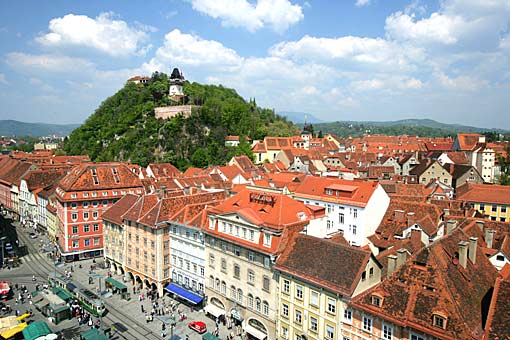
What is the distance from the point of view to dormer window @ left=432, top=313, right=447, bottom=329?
26.3 metres

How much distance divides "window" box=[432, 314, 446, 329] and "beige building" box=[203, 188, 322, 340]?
51.6 ft

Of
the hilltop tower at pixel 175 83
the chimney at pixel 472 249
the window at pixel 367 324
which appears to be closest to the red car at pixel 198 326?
the window at pixel 367 324

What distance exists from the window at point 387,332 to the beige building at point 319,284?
3070mm

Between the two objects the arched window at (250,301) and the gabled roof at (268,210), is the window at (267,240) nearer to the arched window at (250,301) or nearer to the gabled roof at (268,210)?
the gabled roof at (268,210)

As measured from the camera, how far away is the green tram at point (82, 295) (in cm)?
4945

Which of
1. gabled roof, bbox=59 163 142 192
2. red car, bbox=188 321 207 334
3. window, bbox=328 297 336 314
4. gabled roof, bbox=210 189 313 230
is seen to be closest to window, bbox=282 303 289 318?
window, bbox=328 297 336 314

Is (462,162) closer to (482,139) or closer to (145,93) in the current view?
(482,139)

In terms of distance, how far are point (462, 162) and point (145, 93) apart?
118m

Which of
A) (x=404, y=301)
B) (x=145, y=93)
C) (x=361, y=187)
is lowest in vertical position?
(x=404, y=301)

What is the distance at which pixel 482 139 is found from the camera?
119 m

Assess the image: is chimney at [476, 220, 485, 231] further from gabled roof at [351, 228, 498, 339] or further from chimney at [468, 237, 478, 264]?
chimney at [468, 237, 478, 264]

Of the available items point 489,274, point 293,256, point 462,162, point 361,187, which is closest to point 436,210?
point 361,187

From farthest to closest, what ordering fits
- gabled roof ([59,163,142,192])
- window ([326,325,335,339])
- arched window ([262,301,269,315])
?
gabled roof ([59,163,142,192]) < arched window ([262,301,269,315]) < window ([326,325,335,339])

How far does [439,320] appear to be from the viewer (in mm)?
26609
